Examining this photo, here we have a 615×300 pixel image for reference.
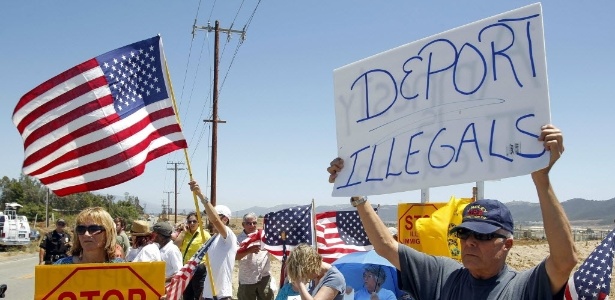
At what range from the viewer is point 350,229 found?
27.2 feet

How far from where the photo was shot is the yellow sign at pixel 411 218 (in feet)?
25.6

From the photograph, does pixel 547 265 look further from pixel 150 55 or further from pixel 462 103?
pixel 150 55

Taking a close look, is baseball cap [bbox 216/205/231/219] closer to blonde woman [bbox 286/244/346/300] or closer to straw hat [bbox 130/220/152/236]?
straw hat [bbox 130/220/152/236]

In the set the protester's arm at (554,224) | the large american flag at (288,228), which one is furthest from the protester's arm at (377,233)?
the large american flag at (288,228)

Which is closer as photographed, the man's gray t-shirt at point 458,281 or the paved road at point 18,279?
the man's gray t-shirt at point 458,281

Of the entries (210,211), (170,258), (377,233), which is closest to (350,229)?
(170,258)

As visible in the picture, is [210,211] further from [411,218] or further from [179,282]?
[411,218]

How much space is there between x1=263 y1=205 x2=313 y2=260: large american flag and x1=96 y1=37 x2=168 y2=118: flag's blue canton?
9.63ft

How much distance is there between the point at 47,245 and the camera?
43.4 feet

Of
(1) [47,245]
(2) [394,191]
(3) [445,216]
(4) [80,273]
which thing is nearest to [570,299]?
(2) [394,191]

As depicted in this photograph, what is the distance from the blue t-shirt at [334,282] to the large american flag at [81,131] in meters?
1.88

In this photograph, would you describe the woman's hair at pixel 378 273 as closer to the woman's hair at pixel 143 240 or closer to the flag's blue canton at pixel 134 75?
the flag's blue canton at pixel 134 75

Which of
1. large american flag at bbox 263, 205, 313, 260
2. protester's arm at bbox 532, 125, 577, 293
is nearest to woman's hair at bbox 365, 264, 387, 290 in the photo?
large american flag at bbox 263, 205, 313, 260

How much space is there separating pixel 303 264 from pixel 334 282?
0.31 meters
